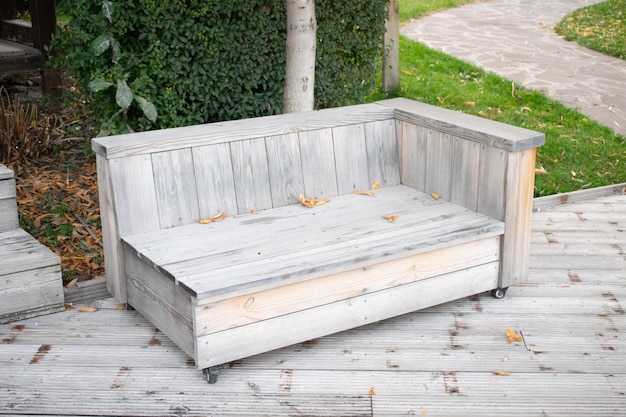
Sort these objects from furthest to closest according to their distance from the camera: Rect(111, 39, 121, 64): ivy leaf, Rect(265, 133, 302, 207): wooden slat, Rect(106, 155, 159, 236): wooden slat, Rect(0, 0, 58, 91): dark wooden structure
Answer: Rect(0, 0, 58, 91): dark wooden structure < Rect(111, 39, 121, 64): ivy leaf < Rect(265, 133, 302, 207): wooden slat < Rect(106, 155, 159, 236): wooden slat

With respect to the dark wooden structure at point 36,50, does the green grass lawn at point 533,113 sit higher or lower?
lower

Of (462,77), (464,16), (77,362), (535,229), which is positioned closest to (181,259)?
(77,362)

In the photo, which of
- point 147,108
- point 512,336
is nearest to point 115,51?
point 147,108

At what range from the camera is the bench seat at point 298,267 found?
3691 millimetres

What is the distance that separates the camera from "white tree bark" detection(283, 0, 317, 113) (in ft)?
17.2

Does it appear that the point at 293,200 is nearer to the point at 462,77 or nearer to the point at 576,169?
the point at 576,169

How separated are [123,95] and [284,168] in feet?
4.37

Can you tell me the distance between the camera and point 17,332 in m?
4.15

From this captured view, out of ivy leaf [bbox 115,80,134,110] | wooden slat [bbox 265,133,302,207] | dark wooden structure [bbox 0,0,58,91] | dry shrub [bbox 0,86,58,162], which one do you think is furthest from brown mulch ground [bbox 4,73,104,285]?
wooden slat [bbox 265,133,302,207]

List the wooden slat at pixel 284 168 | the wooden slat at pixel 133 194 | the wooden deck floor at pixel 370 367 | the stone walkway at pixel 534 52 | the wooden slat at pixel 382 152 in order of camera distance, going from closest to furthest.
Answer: the wooden deck floor at pixel 370 367 < the wooden slat at pixel 133 194 < the wooden slat at pixel 284 168 < the wooden slat at pixel 382 152 < the stone walkway at pixel 534 52

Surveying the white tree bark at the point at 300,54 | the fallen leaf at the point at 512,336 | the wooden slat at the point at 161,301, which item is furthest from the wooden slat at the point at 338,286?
the white tree bark at the point at 300,54

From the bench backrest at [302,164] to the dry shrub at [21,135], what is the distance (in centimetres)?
219

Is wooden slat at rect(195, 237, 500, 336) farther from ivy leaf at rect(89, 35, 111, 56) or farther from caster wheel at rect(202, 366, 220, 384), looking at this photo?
ivy leaf at rect(89, 35, 111, 56)

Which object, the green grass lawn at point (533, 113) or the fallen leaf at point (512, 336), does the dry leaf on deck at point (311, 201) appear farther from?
the green grass lawn at point (533, 113)
